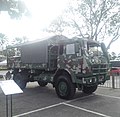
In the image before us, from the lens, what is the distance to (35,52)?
1158cm

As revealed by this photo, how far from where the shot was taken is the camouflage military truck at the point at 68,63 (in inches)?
359

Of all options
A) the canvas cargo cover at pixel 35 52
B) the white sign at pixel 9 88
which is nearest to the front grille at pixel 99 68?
the canvas cargo cover at pixel 35 52

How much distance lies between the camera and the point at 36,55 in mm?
11469

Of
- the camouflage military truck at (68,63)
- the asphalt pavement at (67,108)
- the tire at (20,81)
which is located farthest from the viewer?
the tire at (20,81)

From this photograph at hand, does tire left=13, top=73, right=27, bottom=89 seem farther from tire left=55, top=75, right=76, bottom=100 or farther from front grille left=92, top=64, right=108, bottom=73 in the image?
front grille left=92, top=64, right=108, bottom=73

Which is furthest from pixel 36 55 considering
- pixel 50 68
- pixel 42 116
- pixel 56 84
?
pixel 42 116

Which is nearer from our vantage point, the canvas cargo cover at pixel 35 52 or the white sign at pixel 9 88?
the white sign at pixel 9 88

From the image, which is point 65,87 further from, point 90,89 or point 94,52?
point 94,52

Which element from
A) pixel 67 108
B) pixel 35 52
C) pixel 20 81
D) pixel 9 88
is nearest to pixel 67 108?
pixel 67 108

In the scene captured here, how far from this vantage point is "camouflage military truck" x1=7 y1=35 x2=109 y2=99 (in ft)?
29.9

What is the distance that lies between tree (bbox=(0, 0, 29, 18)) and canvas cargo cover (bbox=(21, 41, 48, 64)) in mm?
1885

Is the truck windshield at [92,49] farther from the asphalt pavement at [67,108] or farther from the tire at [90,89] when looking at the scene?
the asphalt pavement at [67,108]

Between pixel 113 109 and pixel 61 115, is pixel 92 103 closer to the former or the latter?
pixel 113 109

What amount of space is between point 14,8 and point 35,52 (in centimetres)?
280
